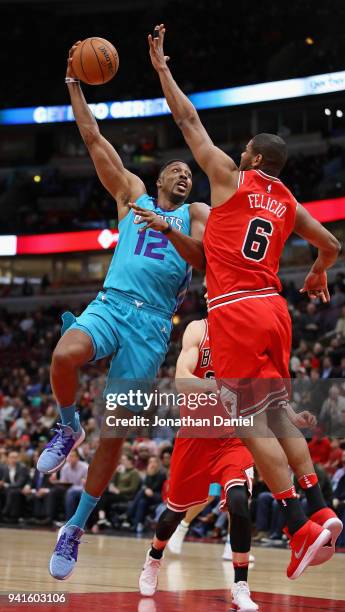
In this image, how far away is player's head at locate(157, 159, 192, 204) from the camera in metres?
6.70

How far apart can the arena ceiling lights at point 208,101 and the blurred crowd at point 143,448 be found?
581 cm

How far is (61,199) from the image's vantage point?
3161 cm

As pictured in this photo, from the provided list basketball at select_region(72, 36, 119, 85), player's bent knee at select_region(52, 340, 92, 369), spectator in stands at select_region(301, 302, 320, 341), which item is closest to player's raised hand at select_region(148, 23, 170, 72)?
basketball at select_region(72, 36, 119, 85)

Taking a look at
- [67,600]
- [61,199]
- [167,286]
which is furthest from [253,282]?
[61,199]

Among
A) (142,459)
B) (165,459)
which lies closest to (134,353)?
(165,459)

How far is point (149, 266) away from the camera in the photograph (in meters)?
6.45

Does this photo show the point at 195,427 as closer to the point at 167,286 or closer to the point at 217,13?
the point at 167,286

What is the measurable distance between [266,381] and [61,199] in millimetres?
26837

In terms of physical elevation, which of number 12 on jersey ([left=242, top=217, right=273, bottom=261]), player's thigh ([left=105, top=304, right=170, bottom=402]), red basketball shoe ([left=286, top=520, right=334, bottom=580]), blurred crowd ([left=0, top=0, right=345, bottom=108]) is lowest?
red basketball shoe ([left=286, top=520, right=334, bottom=580])

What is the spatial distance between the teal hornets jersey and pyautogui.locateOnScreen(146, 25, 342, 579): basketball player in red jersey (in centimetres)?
82

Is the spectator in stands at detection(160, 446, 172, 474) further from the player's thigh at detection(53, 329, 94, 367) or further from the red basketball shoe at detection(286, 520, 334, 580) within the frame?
the red basketball shoe at detection(286, 520, 334, 580)

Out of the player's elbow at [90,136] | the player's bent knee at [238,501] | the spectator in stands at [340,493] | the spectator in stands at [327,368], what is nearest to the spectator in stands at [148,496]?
the spectator in stands at [340,493]

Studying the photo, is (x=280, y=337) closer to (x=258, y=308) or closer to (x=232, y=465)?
(x=258, y=308)

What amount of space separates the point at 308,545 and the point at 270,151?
224 centimetres
